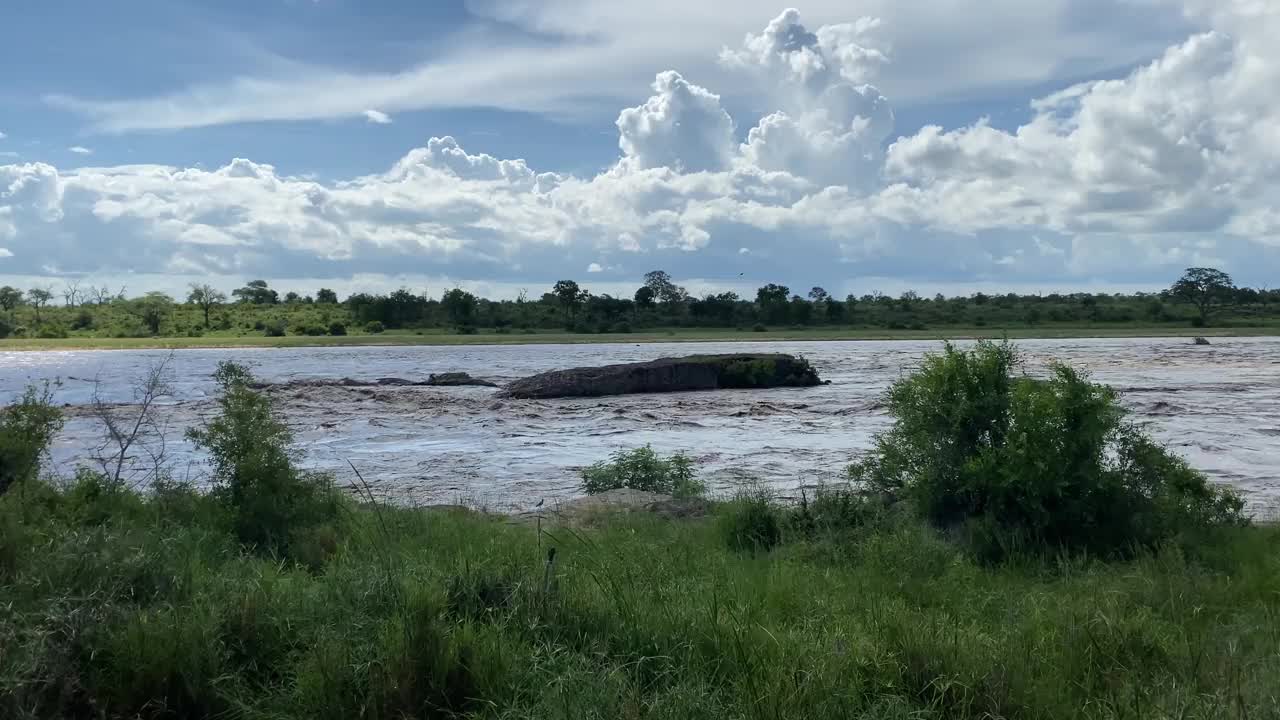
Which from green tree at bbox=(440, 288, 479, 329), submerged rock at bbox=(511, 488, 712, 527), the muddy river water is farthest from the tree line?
submerged rock at bbox=(511, 488, 712, 527)

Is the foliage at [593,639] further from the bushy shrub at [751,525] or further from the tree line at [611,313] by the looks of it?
the tree line at [611,313]

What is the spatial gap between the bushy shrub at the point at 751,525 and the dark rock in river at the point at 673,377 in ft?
89.9

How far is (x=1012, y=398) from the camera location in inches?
437

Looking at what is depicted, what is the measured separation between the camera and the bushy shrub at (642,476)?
53.2 ft

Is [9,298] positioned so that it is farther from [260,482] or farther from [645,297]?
[260,482]

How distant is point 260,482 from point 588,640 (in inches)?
217

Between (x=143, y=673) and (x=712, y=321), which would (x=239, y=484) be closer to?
(x=143, y=673)

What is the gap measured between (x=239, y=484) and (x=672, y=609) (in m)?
5.88

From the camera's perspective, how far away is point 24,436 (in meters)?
11.3

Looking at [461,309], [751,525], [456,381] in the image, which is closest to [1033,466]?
[751,525]

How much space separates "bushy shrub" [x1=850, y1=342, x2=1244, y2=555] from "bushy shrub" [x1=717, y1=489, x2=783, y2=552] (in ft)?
4.93

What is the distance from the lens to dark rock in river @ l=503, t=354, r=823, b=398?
39.8 metres

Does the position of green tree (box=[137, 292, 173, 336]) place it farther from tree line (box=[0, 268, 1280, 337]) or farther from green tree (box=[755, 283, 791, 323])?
green tree (box=[755, 283, 791, 323])

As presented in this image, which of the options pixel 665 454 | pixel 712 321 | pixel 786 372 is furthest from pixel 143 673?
pixel 712 321
